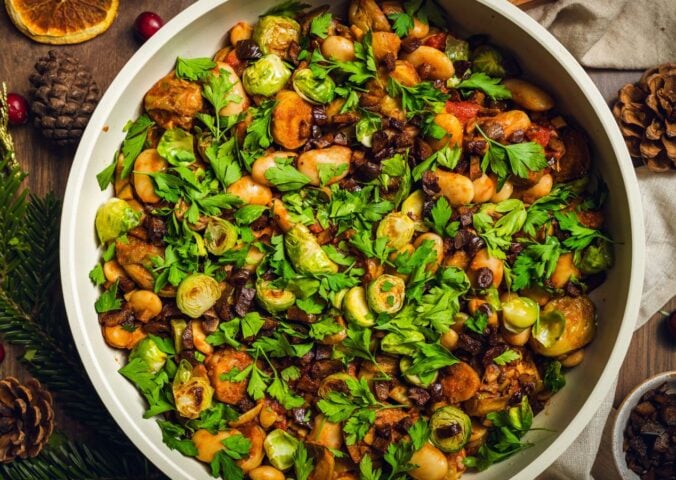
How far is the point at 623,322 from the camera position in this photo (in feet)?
8.20

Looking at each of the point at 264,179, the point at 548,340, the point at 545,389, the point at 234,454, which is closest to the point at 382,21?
the point at 264,179

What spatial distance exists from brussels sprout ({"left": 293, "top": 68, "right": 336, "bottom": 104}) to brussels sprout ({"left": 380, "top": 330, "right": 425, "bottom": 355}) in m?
0.90

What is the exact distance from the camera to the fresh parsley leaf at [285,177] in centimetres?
254

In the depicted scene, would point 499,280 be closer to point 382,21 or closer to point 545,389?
point 545,389

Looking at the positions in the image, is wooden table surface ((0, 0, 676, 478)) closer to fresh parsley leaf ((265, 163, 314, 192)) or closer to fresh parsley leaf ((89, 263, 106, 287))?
fresh parsley leaf ((89, 263, 106, 287))

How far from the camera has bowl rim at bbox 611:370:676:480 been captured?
9.93ft

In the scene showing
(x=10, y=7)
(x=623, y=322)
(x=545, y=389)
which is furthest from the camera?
(x=10, y=7)

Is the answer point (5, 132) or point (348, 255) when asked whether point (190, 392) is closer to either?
point (348, 255)

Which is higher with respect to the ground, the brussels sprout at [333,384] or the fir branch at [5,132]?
the fir branch at [5,132]

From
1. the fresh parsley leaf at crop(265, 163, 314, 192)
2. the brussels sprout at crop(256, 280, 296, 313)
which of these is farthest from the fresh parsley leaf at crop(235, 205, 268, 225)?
the brussels sprout at crop(256, 280, 296, 313)

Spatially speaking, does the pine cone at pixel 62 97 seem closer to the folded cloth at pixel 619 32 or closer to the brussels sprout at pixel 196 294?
the brussels sprout at pixel 196 294

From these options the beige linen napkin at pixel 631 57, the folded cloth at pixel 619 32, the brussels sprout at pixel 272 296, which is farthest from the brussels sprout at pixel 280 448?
the folded cloth at pixel 619 32

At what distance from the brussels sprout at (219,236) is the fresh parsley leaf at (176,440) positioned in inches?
26.0

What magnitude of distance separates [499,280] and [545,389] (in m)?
0.47
